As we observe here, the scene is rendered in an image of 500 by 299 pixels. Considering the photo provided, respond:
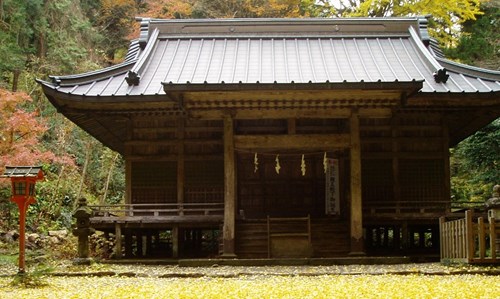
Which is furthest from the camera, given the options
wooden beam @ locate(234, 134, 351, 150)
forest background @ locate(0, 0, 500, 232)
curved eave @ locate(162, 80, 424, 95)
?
forest background @ locate(0, 0, 500, 232)

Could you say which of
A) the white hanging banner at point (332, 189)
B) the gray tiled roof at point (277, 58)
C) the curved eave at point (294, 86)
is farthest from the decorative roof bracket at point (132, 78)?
the white hanging banner at point (332, 189)

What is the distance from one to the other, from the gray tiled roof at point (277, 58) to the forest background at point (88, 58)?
3.89m

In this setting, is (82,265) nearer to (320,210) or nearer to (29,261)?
(29,261)

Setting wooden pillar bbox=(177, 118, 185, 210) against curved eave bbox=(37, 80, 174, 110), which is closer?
curved eave bbox=(37, 80, 174, 110)

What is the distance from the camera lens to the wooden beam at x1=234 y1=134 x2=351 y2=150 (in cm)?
1502

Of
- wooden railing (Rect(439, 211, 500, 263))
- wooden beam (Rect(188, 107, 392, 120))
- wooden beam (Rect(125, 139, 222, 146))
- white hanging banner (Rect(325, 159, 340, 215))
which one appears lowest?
wooden railing (Rect(439, 211, 500, 263))

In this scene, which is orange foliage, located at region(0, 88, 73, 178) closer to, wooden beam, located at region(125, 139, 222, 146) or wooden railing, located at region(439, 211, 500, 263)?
wooden beam, located at region(125, 139, 222, 146)

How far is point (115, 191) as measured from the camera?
3005 centimetres

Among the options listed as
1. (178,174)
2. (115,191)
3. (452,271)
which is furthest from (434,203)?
(115,191)

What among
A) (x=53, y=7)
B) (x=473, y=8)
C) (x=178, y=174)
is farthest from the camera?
(x=53, y=7)

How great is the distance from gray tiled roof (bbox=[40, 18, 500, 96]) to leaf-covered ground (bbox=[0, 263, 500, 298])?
17.6 feet

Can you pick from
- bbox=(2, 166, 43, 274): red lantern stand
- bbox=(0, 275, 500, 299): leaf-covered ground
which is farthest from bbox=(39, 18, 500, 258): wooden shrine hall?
bbox=(0, 275, 500, 299): leaf-covered ground

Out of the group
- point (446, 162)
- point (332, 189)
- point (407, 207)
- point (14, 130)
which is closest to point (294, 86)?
point (332, 189)

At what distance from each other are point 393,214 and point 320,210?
3.00 meters
